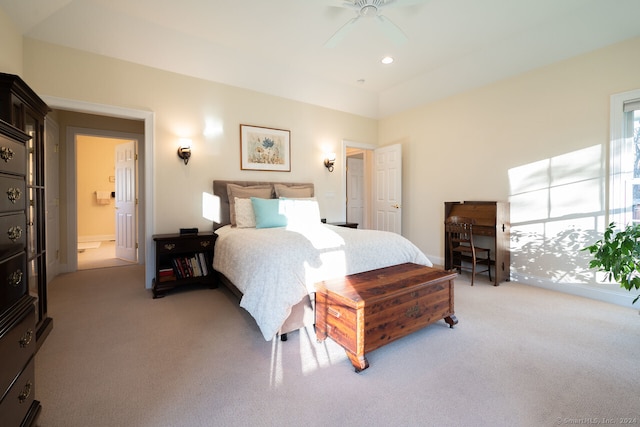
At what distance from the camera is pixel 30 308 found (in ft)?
4.26

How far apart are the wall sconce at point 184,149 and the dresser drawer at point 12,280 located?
250 centimetres

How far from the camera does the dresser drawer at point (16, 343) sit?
3.47ft

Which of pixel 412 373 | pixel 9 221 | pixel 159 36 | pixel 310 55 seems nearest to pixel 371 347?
pixel 412 373

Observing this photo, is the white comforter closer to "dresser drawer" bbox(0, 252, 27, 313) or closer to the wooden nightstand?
the wooden nightstand

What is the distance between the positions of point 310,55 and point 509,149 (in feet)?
9.75

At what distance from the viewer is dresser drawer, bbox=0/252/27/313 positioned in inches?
45.0

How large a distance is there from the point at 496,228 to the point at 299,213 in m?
2.50

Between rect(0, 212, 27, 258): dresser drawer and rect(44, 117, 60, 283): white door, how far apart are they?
3.13 m

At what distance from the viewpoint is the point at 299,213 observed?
141 inches

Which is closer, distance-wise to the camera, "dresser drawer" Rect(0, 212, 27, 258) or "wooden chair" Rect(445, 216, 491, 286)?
"dresser drawer" Rect(0, 212, 27, 258)

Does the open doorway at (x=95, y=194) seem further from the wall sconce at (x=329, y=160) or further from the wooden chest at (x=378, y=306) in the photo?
the wooden chest at (x=378, y=306)

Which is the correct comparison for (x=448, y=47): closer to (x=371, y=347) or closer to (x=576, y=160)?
(x=576, y=160)

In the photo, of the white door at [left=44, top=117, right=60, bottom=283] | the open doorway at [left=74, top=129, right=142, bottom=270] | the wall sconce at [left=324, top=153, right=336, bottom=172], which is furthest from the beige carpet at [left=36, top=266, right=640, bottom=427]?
the open doorway at [left=74, top=129, right=142, bottom=270]

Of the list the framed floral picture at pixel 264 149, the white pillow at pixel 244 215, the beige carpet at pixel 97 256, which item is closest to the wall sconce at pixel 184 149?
the framed floral picture at pixel 264 149
